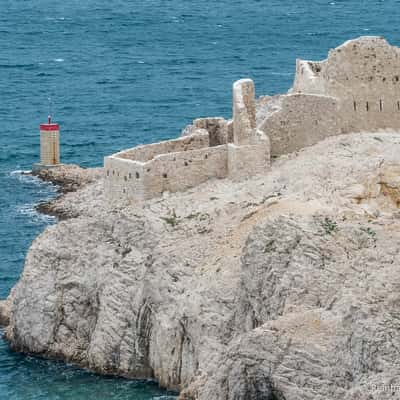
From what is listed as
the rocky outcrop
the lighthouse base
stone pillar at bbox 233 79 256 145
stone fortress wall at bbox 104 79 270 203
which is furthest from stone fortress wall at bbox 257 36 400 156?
the lighthouse base

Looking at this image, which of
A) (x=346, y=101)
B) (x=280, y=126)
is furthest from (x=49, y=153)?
(x=346, y=101)

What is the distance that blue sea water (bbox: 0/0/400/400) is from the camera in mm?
77000

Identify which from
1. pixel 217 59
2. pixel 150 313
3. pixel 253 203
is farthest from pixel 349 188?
pixel 217 59

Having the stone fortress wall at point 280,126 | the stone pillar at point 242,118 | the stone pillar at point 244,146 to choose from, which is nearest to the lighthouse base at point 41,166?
the stone fortress wall at point 280,126

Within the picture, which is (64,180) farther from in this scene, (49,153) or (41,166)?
(49,153)

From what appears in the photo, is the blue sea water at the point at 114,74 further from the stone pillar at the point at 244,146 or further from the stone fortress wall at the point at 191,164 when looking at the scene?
the stone pillar at the point at 244,146

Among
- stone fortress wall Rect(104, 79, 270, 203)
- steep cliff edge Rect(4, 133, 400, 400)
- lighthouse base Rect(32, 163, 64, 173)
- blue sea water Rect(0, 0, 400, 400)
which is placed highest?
stone fortress wall Rect(104, 79, 270, 203)

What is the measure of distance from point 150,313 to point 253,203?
5172 mm

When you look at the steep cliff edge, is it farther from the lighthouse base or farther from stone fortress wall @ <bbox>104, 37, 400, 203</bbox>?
the lighthouse base

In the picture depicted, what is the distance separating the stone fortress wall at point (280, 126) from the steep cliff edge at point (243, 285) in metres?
0.73

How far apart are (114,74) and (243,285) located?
80.9 meters

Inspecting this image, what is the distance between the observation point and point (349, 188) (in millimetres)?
62125

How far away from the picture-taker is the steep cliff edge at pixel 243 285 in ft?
170

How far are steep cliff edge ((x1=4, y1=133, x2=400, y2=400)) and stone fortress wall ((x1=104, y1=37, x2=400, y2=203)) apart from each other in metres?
0.73
